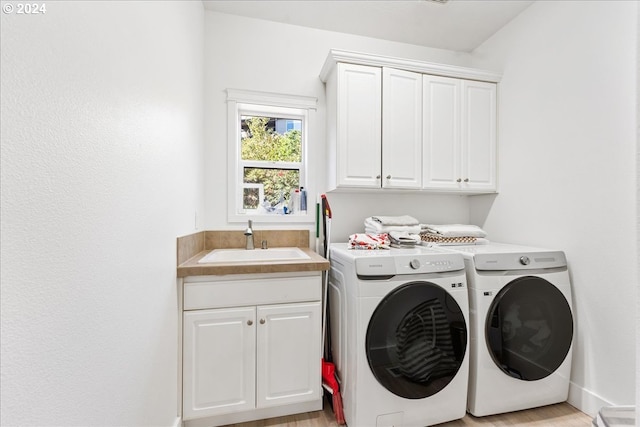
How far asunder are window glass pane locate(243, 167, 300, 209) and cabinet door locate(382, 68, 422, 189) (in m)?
0.80

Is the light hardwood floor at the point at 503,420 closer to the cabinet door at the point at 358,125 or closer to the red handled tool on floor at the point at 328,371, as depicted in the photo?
the red handled tool on floor at the point at 328,371

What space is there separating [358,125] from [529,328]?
1717mm

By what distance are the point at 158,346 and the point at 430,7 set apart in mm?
2784

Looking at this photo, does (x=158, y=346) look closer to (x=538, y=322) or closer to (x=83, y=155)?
(x=83, y=155)

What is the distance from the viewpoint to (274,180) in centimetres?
234

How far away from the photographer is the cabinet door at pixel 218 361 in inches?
56.7

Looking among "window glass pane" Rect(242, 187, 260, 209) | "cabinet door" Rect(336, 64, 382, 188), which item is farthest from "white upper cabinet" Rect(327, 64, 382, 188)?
"window glass pane" Rect(242, 187, 260, 209)

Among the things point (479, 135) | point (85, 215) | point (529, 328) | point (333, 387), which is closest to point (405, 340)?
point (333, 387)

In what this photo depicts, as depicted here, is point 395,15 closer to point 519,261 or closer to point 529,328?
point 519,261

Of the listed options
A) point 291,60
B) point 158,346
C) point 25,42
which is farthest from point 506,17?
point 158,346

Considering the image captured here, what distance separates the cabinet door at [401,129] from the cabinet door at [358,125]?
0.20 feet

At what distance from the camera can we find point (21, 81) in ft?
1.57

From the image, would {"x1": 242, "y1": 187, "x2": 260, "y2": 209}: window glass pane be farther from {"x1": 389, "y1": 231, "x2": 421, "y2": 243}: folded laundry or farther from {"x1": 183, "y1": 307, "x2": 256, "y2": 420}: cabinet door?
{"x1": 389, "y1": 231, "x2": 421, "y2": 243}: folded laundry

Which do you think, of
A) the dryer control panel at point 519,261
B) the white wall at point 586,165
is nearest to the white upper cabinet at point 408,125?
the white wall at point 586,165
